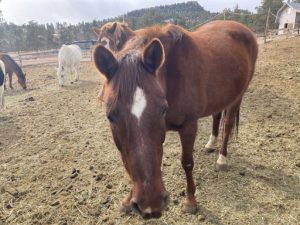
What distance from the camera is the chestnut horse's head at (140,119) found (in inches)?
62.1

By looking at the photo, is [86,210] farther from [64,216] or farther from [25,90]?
[25,90]

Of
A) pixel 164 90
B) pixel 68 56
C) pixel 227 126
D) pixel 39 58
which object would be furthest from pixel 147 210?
pixel 39 58

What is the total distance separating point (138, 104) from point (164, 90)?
21.5 inches

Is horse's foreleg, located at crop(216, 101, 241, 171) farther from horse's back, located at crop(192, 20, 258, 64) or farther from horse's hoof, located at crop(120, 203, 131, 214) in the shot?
horse's hoof, located at crop(120, 203, 131, 214)

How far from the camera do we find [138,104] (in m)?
1.58

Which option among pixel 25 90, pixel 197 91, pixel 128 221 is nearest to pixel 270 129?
pixel 197 91

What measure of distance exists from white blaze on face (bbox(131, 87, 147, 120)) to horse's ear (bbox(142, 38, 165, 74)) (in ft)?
0.78

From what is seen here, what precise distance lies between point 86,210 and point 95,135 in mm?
2229

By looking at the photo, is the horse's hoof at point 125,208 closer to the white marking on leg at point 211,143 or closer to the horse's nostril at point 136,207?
the horse's nostril at point 136,207

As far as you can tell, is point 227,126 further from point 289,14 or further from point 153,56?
point 289,14

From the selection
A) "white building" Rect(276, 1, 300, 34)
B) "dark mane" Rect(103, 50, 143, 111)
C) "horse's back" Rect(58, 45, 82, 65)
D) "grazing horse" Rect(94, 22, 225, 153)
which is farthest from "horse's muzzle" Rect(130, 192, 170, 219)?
"white building" Rect(276, 1, 300, 34)

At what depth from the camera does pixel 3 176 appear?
12.1 feet

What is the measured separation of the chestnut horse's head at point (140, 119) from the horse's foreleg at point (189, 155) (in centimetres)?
90

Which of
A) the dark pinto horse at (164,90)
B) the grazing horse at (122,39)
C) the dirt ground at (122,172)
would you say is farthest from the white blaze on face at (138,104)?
the dirt ground at (122,172)
